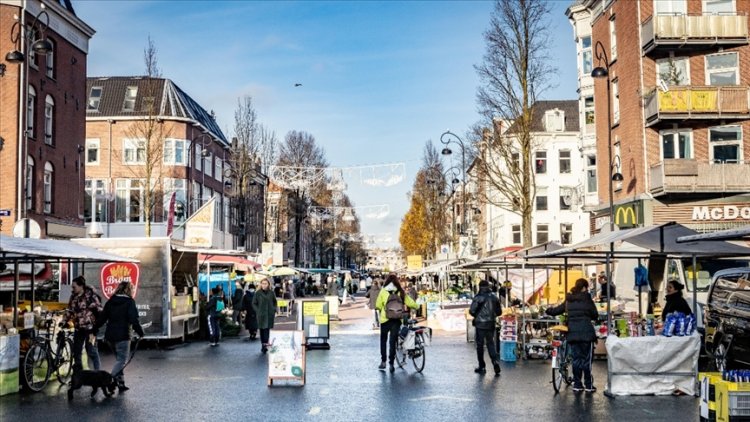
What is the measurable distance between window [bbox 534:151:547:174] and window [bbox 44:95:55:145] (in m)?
40.4

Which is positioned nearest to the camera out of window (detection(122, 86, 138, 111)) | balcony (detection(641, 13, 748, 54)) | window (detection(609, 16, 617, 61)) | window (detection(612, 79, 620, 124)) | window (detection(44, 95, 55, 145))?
balcony (detection(641, 13, 748, 54))

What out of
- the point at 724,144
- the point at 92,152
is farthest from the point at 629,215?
the point at 92,152

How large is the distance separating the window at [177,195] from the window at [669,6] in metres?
33.2

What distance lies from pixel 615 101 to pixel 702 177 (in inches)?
293

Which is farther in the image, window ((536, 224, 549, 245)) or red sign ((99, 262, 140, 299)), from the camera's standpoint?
window ((536, 224, 549, 245))

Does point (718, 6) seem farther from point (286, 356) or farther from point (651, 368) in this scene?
point (286, 356)

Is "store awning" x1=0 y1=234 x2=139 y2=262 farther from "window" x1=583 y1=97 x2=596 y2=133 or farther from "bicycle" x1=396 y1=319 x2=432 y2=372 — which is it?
"window" x1=583 y1=97 x2=596 y2=133

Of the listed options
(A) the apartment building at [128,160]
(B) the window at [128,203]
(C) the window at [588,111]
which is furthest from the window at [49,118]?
(C) the window at [588,111]

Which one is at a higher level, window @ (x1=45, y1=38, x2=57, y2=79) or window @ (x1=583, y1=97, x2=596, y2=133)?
window @ (x1=45, y1=38, x2=57, y2=79)

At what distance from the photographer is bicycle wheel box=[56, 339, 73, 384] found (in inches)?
615

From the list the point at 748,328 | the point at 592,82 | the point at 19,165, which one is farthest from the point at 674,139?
the point at 19,165

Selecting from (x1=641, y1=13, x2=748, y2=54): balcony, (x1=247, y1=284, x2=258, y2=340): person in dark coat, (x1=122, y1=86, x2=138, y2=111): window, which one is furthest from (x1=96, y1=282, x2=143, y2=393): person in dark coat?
(x1=122, y1=86, x2=138, y2=111): window

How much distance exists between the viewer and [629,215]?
3641 centimetres

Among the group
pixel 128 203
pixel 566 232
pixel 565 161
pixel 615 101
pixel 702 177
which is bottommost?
pixel 566 232
